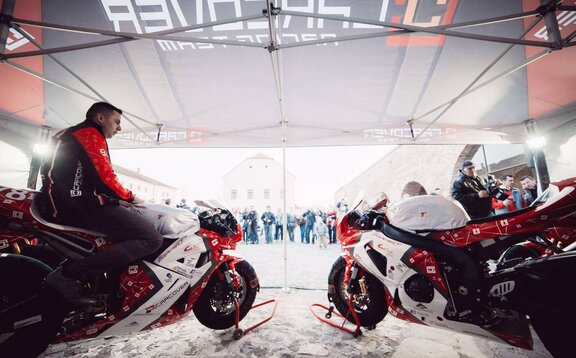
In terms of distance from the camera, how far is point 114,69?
3551 millimetres

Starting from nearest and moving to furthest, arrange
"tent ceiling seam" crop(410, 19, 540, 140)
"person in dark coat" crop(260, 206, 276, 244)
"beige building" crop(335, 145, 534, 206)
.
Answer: "tent ceiling seam" crop(410, 19, 540, 140), "beige building" crop(335, 145, 534, 206), "person in dark coat" crop(260, 206, 276, 244)

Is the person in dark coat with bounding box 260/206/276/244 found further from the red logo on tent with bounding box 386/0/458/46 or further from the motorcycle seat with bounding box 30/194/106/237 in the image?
the motorcycle seat with bounding box 30/194/106/237

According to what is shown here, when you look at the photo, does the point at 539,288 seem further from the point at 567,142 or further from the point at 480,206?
the point at 567,142

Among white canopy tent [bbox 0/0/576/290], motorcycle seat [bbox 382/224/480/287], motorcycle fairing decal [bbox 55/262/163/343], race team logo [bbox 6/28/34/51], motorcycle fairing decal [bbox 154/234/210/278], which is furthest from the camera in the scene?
race team logo [bbox 6/28/34/51]

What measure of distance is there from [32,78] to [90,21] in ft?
5.58

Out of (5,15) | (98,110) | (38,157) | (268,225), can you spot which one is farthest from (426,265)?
(268,225)

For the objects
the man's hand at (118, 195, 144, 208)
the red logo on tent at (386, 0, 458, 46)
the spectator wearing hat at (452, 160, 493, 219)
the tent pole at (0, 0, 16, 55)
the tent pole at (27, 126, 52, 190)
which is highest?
the red logo on tent at (386, 0, 458, 46)

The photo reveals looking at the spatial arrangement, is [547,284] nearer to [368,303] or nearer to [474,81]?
[368,303]

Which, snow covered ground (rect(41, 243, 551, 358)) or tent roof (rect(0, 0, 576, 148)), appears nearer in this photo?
snow covered ground (rect(41, 243, 551, 358))

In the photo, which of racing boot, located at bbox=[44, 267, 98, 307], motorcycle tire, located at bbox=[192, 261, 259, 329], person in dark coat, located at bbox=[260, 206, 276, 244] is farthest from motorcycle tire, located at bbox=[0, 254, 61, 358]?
person in dark coat, located at bbox=[260, 206, 276, 244]

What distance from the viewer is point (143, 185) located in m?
39.9

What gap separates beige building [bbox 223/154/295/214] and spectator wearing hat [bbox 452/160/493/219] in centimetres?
3221

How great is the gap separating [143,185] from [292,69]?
44.3 metres

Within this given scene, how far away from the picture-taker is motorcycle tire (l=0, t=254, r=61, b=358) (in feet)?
5.08
